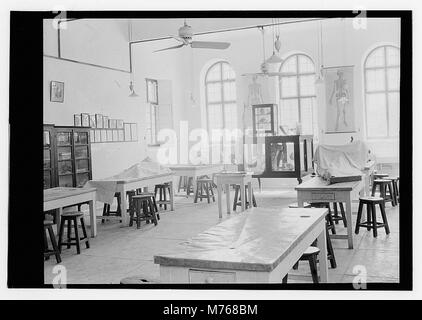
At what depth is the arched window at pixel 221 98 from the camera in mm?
12648

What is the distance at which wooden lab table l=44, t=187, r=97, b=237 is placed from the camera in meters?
6.03

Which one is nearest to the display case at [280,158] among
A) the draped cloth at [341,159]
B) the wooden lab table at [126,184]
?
the draped cloth at [341,159]

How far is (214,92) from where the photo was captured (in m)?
12.9

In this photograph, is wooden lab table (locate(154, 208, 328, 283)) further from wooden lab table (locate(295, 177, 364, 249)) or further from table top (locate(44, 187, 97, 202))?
table top (locate(44, 187, 97, 202))

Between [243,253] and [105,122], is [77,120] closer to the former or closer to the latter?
[105,122]

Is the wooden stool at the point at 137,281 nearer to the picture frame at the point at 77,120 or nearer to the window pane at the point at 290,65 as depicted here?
the picture frame at the point at 77,120

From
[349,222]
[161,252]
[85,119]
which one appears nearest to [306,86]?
[85,119]

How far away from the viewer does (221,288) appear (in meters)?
2.63

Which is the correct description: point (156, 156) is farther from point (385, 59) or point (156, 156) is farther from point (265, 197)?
point (385, 59)

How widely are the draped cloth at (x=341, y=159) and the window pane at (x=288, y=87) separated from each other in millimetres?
5410

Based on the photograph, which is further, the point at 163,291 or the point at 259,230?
the point at 259,230
